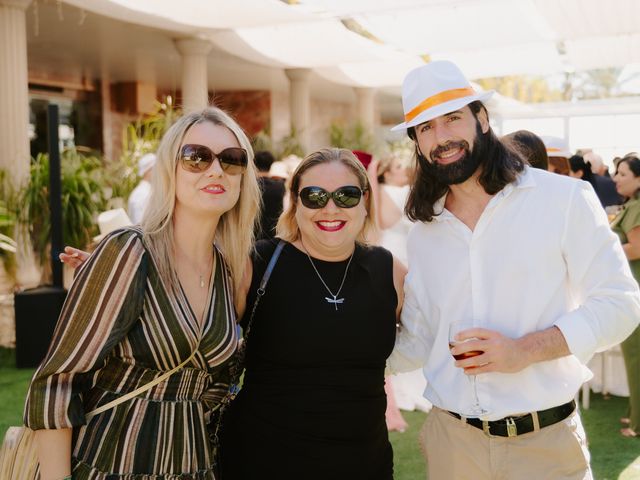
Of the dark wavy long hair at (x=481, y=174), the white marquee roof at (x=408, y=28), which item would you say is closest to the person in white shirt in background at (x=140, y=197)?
the white marquee roof at (x=408, y=28)

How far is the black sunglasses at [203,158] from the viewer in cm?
225

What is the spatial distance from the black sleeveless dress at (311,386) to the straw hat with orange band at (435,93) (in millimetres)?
664

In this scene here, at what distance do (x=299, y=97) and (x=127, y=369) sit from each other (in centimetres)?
1637

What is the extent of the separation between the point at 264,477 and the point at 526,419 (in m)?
0.91

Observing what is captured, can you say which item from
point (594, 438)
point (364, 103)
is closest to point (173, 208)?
point (594, 438)

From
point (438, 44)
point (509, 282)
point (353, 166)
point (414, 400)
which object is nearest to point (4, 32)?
point (438, 44)

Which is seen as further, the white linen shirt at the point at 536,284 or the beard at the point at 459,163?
the beard at the point at 459,163

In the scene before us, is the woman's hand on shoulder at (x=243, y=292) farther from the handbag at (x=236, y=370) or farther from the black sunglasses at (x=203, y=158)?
the black sunglasses at (x=203, y=158)

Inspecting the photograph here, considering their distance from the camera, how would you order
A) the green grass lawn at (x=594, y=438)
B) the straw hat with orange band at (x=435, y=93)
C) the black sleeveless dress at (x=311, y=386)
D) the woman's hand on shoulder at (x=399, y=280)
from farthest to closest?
the green grass lawn at (x=594, y=438), the woman's hand on shoulder at (x=399, y=280), the black sleeveless dress at (x=311, y=386), the straw hat with orange band at (x=435, y=93)

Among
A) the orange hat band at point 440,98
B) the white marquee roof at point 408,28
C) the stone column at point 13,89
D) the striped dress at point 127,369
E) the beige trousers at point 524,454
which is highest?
the white marquee roof at point 408,28

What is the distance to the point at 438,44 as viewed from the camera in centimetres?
1228

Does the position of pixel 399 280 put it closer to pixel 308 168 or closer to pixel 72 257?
pixel 308 168

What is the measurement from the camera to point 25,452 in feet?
6.84

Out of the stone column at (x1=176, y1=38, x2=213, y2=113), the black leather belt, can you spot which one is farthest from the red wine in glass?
the stone column at (x1=176, y1=38, x2=213, y2=113)
